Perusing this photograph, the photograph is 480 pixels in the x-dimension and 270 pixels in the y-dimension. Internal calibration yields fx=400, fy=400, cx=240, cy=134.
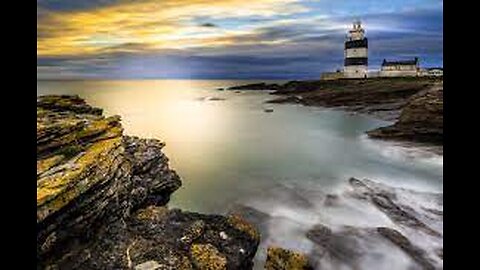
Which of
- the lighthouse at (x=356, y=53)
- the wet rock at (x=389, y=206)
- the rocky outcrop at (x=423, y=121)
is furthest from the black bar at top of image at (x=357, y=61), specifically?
the wet rock at (x=389, y=206)

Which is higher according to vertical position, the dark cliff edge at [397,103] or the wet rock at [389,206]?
the dark cliff edge at [397,103]

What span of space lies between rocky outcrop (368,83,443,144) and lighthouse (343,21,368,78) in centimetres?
5723

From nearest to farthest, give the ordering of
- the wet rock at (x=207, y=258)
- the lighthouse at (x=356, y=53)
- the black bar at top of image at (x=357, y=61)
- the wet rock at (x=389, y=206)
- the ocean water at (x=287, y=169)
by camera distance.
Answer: the wet rock at (x=207, y=258) < the wet rock at (x=389, y=206) < the ocean water at (x=287, y=169) < the lighthouse at (x=356, y=53) < the black bar at top of image at (x=357, y=61)

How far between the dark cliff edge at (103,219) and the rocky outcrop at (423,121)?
20.6 m

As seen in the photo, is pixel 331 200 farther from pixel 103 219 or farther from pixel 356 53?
pixel 356 53

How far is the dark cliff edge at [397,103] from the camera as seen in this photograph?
2683 cm

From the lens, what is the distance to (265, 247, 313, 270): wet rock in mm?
9016

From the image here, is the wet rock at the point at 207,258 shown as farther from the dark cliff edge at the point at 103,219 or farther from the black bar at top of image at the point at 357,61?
the black bar at top of image at the point at 357,61

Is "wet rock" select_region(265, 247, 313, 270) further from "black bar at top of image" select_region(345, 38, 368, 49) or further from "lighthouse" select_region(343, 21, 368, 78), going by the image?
"black bar at top of image" select_region(345, 38, 368, 49)

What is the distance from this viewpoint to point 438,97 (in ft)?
86.9

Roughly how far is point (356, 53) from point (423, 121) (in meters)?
61.0

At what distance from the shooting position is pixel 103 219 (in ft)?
30.5
